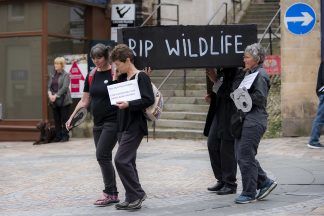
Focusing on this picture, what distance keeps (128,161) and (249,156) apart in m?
1.33

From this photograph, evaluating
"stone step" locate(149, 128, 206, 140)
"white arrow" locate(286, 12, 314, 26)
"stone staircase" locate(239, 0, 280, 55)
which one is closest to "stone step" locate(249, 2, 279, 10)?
"stone staircase" locate(239, 0, 280, 55)

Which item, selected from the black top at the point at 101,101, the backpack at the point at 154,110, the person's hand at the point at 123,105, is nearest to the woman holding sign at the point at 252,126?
the backpack at the point at 154,110

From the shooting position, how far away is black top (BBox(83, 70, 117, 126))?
8.12 meters

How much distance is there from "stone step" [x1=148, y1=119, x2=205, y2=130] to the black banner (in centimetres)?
699

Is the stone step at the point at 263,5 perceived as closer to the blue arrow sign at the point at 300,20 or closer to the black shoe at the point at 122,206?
the blue arrow sign at the point at 300,20

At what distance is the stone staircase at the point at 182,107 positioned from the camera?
15289 millimetres

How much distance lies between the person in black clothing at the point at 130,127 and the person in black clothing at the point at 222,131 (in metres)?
1.09

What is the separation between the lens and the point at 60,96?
51.5ft

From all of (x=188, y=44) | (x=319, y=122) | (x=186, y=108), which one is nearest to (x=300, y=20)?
(x=319, y=122)

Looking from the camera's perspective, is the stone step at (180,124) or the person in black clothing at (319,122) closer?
the person in black clothing at (319,122)

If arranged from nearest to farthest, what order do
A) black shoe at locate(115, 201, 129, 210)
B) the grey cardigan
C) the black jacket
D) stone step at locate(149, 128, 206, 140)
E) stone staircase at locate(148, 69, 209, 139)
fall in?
black shoe at locate(115, 201, 129, 210)
the black jacket
stone step at locate(149, 128, 206, 140)
stone staircase at locate(148, 69, 209, 139)
the grey cardigan

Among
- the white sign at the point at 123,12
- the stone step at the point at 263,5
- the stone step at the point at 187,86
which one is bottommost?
→ the stone step at the point at 187,86

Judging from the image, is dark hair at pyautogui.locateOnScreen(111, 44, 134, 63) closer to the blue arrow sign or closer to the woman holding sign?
the woman holding sign

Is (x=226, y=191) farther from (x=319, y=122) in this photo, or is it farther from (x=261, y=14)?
(x=261, y=14)
